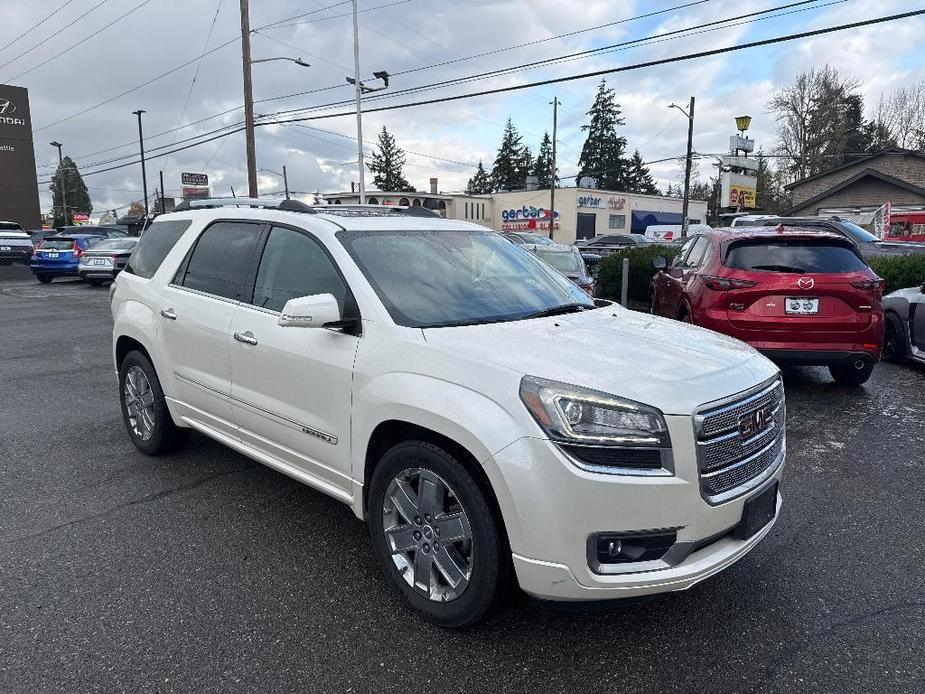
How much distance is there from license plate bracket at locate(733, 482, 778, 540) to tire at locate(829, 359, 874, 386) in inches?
173

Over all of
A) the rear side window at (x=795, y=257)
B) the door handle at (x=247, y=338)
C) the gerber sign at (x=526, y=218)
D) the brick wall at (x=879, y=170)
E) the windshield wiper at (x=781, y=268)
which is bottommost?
the door handle at (x=247, y=338)

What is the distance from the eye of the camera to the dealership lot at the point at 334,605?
2.52 meters

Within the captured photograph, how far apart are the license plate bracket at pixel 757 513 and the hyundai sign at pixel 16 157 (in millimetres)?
53448

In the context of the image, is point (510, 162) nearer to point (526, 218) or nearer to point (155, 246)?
point (526, 218)

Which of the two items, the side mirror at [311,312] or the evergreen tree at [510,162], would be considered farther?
the evergreen tree at [510,162]

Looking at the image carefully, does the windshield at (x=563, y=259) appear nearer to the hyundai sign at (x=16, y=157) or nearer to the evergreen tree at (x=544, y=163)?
the hyundai sign at (x=16, y=157)

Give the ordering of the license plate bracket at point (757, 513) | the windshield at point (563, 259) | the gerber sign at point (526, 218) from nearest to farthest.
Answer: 1. the license plate bracket at point (757, 513)
2. the windshield at point (563, 259)
3. the gerber sign at point (526, 218)

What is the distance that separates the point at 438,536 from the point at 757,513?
52.8 inches

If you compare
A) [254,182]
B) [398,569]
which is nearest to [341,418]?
[398,569]

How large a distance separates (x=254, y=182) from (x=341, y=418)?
19.3m

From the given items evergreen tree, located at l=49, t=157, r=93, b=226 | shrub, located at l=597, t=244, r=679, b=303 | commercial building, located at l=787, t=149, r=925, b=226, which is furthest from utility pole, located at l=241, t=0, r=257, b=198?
evergreen tree, located at l=49, t=157, r=93, b=226

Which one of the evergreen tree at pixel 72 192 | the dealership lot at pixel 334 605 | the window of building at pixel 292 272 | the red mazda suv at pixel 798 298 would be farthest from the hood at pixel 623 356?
the evergreen tree at pixel 72 192

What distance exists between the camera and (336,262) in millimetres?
3338

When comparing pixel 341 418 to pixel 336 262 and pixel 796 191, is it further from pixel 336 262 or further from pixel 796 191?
pixel 796 191
